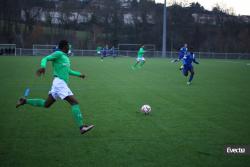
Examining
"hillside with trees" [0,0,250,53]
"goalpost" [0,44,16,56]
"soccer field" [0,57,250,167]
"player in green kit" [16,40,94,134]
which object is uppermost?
"hillside with trees" [0,0,250,53]

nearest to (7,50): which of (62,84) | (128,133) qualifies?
(62,84)

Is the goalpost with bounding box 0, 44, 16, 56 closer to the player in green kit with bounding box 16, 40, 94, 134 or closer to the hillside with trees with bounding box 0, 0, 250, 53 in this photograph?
the hillside with trees with bounding box 0, 0, 250, 53

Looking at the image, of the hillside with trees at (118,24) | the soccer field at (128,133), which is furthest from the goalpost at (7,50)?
the soccer field at (128,133)

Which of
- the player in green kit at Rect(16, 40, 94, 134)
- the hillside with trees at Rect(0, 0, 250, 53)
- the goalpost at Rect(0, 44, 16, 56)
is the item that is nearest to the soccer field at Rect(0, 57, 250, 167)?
the player in green kit at Rect(16, 40, 94, 134)

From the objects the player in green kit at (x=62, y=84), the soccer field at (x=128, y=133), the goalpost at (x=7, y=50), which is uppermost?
the goalpost at (x=7, y=50)

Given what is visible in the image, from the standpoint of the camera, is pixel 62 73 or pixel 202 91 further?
pixel 202 91

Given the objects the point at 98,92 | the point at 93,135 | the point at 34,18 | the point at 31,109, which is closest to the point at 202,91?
the point at 98,92

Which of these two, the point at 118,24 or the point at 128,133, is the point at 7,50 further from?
the point at 128,133

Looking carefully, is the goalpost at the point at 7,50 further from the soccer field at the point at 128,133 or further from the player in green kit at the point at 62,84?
the player in green kit at the point at 62,84

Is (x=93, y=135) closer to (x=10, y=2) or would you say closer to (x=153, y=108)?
(x=153, y=108)

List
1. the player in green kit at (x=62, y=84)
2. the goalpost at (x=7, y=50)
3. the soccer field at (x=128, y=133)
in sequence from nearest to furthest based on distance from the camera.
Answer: the soccer field at (x=128, y=133), the player in green kit at (x=62, y=84), the goalpost at (x=7, y=50)

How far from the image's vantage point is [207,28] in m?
74.0

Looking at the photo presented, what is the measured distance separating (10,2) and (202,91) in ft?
195

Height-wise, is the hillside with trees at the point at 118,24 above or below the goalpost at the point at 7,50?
above
